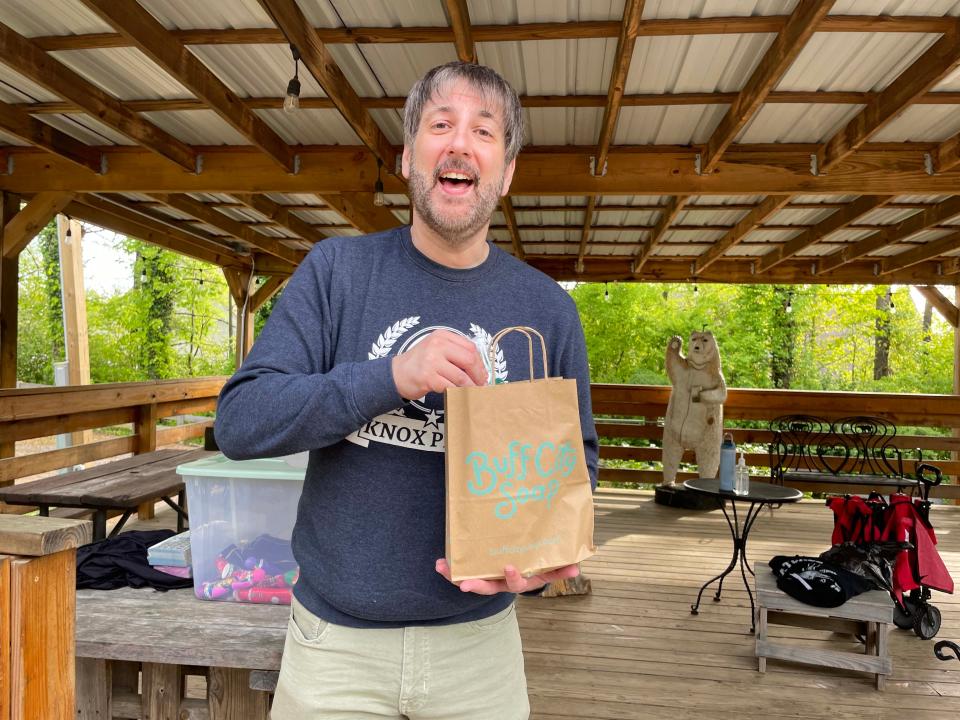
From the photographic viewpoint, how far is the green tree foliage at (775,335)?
1541 cm

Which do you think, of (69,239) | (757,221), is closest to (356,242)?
(757,221)

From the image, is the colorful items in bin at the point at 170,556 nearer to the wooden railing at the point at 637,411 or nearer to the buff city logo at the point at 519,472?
the buff city logo at the point at 519,472

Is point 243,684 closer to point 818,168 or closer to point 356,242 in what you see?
point 356,242

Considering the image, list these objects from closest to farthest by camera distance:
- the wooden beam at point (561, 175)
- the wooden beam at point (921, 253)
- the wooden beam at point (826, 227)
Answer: the wooden beam at point (561, 175), the wooden beam at point (826, 227), the wooden beam at point (921, 253)

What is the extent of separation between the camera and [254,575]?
1705mm

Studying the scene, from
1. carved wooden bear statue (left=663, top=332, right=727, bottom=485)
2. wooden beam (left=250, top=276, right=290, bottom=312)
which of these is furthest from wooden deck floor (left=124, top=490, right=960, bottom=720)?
wooden beam (left=250, top=276, right=290, bottom=312)

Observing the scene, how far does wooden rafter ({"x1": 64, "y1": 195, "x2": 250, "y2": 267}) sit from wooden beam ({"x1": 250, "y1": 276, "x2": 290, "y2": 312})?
0.62 metres

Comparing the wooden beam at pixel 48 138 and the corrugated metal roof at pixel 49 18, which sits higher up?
the corrugated metal roof at pixel 49 18

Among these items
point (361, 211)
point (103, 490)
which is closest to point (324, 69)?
point (103, 490)

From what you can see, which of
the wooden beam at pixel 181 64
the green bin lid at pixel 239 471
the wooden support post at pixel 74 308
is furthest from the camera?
the wooden support post at pixel 74 308

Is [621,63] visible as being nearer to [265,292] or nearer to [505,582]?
[505,582]

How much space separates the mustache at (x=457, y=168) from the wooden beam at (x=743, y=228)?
15.0 feet

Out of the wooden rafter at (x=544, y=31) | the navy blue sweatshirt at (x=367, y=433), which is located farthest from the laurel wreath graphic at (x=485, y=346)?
the wooden rafter at (x=544, y=31)

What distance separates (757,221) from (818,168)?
1392mm
